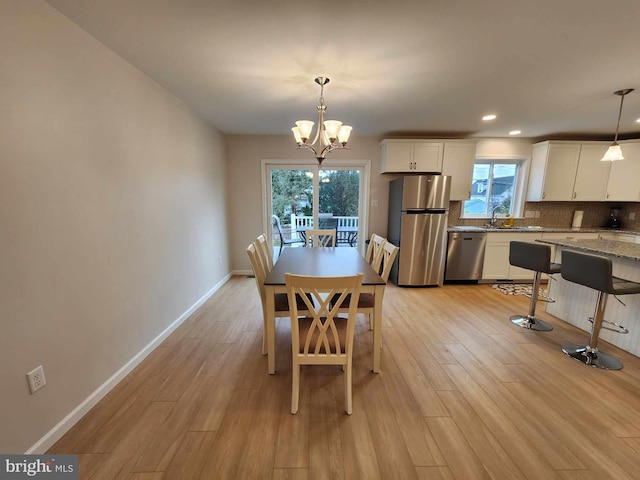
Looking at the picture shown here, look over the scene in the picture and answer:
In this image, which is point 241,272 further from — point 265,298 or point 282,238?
point 265,298

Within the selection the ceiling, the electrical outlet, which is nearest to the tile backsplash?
the ceiling

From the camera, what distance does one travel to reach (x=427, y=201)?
3.79m

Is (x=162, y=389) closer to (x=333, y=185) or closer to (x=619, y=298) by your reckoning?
(x=333, y=185)

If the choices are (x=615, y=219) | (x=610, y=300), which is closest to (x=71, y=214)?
(x=610, y=300)

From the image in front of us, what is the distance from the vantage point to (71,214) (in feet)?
4.96

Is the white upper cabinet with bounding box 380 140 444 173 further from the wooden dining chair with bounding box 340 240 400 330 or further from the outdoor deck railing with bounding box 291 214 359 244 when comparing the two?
the wooden dining chair with bounding box 340 240 400 330

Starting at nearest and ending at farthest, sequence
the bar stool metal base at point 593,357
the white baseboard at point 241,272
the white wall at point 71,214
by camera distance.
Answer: the white wall at point 71,214
the bar stool metal base at point 593,357
the white baseboard at point 241,272

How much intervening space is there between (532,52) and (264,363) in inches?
123

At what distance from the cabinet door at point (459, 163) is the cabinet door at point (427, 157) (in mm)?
99

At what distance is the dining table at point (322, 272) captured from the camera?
1.84 m

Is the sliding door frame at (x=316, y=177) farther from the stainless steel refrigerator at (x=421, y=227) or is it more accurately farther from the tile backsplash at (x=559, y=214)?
the tile backsplash at (x=559, y=214)

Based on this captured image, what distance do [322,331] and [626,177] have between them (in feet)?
18.4

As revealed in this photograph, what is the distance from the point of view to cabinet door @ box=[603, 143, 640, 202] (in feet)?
12.7

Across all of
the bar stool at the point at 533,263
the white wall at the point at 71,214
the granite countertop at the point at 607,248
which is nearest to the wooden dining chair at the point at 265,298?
the white wall at the point at 71,214
